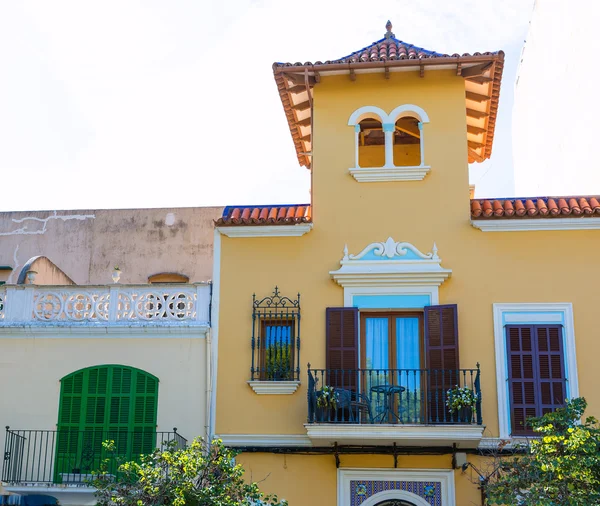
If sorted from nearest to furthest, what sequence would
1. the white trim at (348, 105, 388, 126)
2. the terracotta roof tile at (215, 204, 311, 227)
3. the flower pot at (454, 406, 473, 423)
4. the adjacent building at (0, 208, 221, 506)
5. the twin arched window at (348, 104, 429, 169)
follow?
the flower pot at (454, 406, 473, 423) < the adjacent building at (0, 208, 221, 506) < the terracotta roof tile at (215, 204, 311, 227) < the twin arched window at (348, 104, 429, 169) < the white trim at (348, 105, 388, 126)

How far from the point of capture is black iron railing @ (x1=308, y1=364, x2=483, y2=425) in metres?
15.9

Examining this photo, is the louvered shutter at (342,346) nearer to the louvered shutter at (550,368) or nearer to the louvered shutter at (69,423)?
the louvered shutter at (550,368)

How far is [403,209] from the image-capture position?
1762cm

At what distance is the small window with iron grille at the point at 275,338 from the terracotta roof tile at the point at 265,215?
1.22 metres

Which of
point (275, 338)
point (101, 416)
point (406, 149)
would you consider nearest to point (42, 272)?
point (101, 416)

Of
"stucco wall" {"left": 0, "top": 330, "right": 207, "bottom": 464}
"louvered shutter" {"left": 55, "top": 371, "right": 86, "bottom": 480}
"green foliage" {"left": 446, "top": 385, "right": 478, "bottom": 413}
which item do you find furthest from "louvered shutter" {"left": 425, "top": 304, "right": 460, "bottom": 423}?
"louvered shutter" {"left": 55, "top": 371, "right": 86, "bottom": 480}

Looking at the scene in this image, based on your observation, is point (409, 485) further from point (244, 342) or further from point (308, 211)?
point (308, 211)

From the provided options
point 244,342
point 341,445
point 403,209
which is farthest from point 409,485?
point 403,209

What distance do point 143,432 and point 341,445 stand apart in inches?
129

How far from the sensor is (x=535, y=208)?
17.2 meters

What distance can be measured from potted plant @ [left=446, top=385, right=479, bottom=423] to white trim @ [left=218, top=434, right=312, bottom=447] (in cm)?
239

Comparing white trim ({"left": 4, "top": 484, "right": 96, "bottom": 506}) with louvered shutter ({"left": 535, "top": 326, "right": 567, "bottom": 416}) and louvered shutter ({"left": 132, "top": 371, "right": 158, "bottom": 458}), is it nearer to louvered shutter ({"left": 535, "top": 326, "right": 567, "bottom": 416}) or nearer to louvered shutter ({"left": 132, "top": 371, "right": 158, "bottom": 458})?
louvered shutter ({"left": 132, "top": 371, "right": 158, "bottom": 458})

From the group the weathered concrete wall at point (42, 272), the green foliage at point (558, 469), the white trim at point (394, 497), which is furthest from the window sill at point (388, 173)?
the weathered concrete wall at point (42, 272)

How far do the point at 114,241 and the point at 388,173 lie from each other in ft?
31.8
